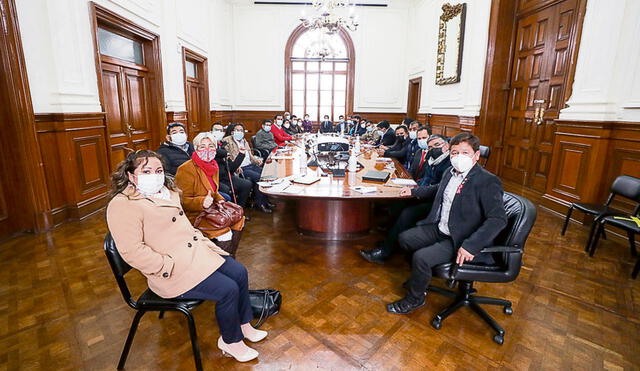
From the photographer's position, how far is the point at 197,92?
8391 millimetres

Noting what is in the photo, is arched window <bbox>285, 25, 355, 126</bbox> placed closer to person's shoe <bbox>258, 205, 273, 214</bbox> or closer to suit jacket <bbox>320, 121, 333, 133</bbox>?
suit jacket <bbox>320, 121, 333, 133</bbox>

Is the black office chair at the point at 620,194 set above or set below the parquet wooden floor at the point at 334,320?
above

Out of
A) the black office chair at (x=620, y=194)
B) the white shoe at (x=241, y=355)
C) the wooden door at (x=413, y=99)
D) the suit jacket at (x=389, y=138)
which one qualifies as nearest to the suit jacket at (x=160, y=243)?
the white shoe at (x=241, y=355)

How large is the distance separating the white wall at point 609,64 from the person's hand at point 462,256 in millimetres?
3053

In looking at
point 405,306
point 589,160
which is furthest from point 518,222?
point 589,160

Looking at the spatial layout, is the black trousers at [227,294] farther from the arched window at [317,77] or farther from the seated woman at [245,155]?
the arched window at [317,77]

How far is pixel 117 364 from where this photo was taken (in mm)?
1773

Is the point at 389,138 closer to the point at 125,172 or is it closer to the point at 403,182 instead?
the point at 403,182

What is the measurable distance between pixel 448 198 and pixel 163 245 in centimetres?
180

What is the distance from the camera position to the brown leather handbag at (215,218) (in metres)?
2.30

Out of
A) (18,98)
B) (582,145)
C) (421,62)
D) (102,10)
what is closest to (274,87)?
(421,62)

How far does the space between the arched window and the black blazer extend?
955cm

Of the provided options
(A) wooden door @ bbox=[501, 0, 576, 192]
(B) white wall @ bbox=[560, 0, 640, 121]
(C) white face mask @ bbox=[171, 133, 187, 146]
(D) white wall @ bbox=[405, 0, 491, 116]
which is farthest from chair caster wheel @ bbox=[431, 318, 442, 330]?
(D) white wall @ bbox=[405, 0, 491, 116]

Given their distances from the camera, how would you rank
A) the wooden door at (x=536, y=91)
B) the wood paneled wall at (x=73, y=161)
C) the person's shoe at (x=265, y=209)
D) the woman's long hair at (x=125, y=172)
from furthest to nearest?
the wooden door at (x=536, y=91), the person's shoe at (x=265, y=209), the wood paneled wall at (x=73, y=161), the woman's long hair at (x=125, y=172)
